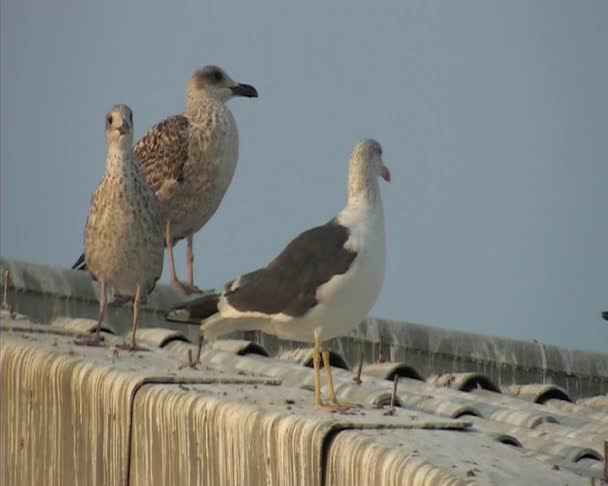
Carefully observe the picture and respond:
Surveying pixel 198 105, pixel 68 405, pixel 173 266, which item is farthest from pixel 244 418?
pixel 198 105

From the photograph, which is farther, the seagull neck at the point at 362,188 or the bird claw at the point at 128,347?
the bird claw at the point at 128,347

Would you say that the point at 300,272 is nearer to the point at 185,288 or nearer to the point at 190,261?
the point at 185,288

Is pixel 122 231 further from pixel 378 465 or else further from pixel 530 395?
pixel 378 465

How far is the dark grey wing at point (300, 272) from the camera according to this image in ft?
19.8

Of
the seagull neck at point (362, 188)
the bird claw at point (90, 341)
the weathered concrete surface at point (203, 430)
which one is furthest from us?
the bird claw at point (90, 341)

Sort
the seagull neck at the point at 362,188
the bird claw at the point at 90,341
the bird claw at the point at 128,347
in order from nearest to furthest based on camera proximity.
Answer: the seagull neck at the point at 362,188 < the bird claw at the point at 128,347 < the bird claw at the point at 90,341

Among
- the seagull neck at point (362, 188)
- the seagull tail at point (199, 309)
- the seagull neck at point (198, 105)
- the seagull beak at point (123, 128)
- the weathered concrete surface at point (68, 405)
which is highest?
the seagull neck at point (198, 105)

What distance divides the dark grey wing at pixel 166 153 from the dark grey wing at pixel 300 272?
5388mm

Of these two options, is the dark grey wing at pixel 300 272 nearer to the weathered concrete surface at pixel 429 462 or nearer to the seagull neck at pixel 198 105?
the weathered concrete surface at pixel 429 462

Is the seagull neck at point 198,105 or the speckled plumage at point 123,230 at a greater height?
the seagull neck at point 198,105

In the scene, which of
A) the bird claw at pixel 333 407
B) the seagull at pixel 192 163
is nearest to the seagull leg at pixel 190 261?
the seagull at pixel 192 163

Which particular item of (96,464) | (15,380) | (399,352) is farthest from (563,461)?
(399,352)

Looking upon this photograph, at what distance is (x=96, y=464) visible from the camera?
6.95 metres

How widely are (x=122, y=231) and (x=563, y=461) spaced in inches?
144
